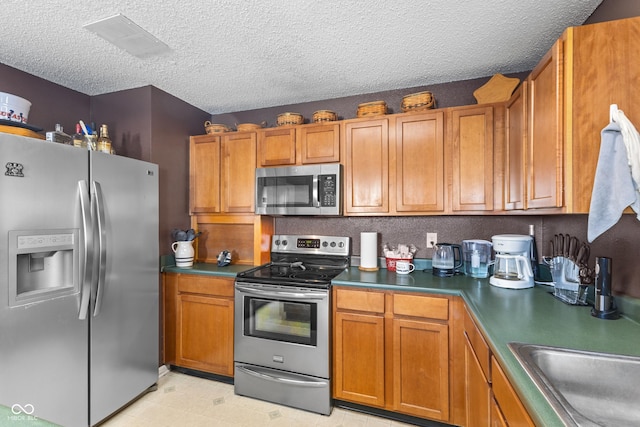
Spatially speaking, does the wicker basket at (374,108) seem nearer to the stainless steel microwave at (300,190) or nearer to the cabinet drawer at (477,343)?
the stainless steel microwave at (300,190)

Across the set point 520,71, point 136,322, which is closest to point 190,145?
point 136,322

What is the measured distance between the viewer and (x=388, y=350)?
6.57 ft

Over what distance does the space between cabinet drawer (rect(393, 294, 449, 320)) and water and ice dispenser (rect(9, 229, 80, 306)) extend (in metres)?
1.99

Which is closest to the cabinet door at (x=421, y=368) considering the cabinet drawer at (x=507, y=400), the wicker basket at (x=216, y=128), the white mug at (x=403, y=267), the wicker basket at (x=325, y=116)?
the white mug at (x=403, y=267)

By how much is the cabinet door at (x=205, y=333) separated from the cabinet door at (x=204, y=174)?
2.81ft

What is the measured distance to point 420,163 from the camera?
7.46 feet

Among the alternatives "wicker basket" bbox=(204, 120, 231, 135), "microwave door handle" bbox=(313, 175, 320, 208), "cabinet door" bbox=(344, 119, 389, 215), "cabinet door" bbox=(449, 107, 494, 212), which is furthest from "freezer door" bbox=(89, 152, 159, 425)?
"cabinet door" bbox=(449, 107, 494, 212)

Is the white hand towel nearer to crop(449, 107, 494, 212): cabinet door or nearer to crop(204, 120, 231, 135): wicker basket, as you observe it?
crop(449, 107, 494, 212): cabinet door

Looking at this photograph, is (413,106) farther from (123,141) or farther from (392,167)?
(123,141)

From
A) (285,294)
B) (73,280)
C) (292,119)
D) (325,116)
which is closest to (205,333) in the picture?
(285,294)

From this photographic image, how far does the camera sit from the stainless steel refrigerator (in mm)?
1499

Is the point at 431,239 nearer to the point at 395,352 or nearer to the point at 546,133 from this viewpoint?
the point at 395,352

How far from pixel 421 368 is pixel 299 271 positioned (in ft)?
3.69

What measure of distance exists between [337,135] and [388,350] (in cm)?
167
